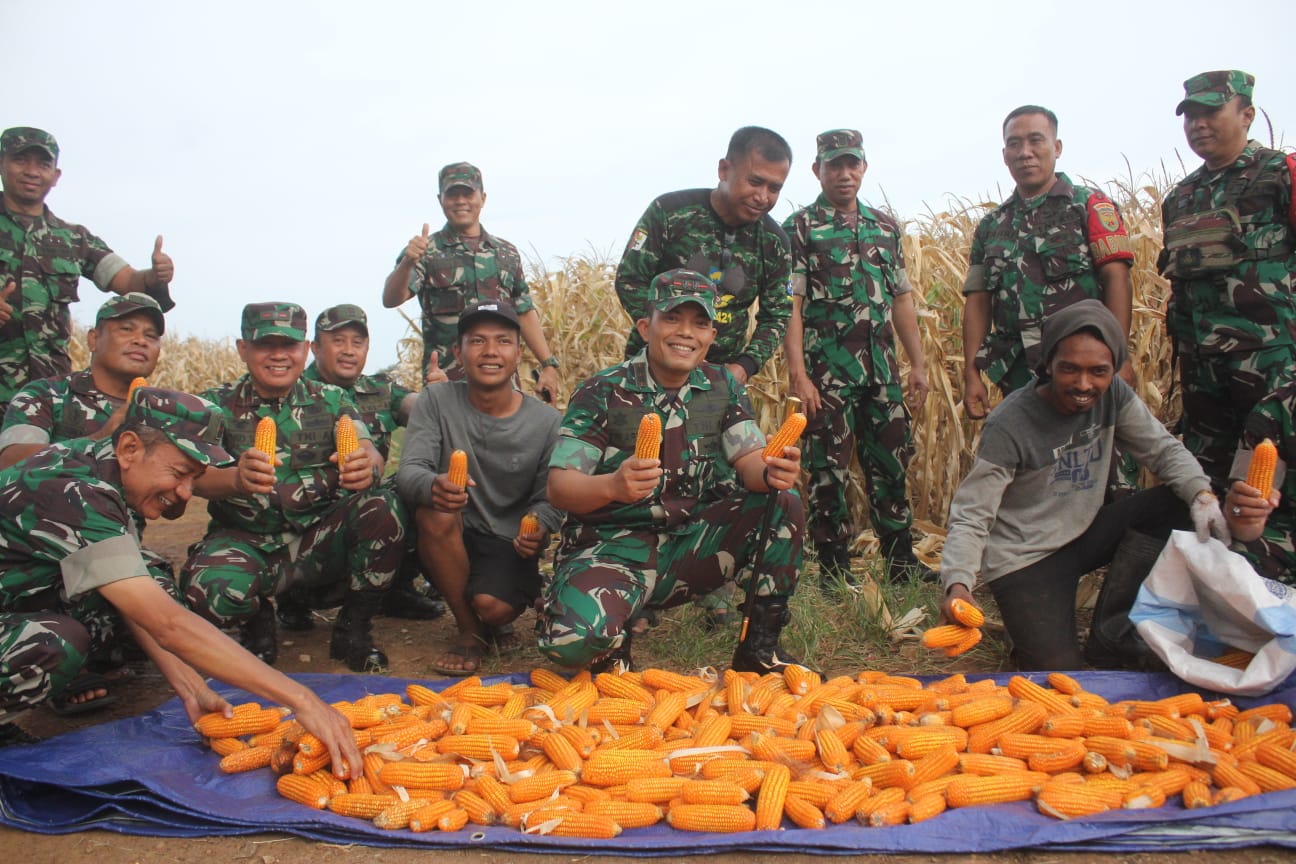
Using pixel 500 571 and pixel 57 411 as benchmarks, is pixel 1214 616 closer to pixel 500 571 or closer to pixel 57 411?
pixel 500 571

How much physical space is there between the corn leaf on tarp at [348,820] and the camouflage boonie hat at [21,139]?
4585 mm

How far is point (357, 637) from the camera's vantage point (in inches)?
196

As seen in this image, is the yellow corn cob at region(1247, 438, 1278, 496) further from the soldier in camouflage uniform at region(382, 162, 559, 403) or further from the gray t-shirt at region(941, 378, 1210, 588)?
the soldier in camouflage uniform at region(382, 162, 559, 403)

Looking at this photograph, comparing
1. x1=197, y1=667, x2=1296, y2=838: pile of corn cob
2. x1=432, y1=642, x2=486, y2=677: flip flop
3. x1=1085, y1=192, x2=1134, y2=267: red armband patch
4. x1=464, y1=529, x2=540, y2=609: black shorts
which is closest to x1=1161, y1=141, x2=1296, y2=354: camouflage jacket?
x1=1085, y1=192, x2=1134, y2=267: red armband patch

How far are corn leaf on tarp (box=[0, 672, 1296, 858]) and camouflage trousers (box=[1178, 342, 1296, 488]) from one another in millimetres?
2048

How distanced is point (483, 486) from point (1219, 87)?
463 cm

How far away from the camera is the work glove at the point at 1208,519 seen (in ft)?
13.5

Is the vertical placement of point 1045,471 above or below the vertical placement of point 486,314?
below

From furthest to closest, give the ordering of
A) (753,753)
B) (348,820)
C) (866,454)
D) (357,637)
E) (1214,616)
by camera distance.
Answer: (866,454) → (357,637) → (1214,616) → (753,753) → (348,820)

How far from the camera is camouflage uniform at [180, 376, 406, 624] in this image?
15.4 feet

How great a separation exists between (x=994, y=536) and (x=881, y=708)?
1.39m

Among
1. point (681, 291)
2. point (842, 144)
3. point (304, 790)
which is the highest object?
point (842, 144)

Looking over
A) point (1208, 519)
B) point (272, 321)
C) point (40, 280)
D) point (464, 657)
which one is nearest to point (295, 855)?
point (464, 657)

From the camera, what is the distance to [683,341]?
174 inches
